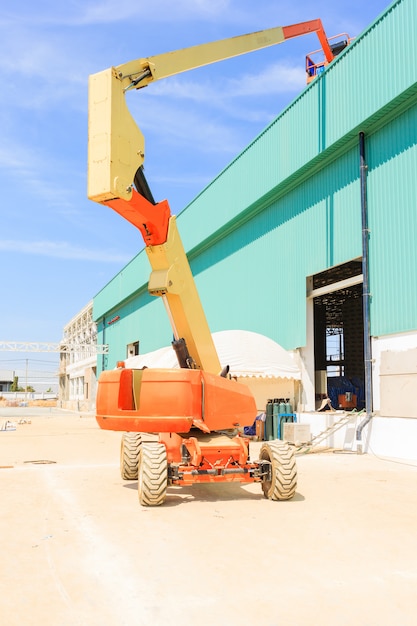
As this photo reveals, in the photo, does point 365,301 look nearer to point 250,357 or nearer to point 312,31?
point 250,357

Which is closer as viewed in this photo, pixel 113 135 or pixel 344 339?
pixel 113 135

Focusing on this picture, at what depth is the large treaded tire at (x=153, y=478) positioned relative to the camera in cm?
927

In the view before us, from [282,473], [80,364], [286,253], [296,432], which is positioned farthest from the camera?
[80,364]

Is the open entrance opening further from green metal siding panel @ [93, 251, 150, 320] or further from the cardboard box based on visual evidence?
green metal siding panel @ [93, 251, 150, 320]

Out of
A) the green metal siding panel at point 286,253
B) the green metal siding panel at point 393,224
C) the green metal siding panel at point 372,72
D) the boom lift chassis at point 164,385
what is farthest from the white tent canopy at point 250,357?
the boom lift chassis at point 164,385

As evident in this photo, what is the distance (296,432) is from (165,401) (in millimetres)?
12009

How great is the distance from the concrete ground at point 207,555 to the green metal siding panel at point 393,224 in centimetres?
714

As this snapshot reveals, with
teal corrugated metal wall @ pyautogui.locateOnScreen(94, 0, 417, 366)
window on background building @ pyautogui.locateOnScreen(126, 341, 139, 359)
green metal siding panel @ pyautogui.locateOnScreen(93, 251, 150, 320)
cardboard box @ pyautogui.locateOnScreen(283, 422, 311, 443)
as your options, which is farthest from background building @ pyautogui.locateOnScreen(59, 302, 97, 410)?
cardboard box @ pyautogui.locateOnScreen(283, 422, 311, 443)

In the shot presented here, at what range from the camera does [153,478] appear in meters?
9.27

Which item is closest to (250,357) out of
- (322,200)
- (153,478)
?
(322,200)

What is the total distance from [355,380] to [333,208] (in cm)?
1689

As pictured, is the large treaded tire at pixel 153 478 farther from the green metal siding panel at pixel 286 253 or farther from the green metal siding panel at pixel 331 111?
the green metal siding panel at pixel 331 111

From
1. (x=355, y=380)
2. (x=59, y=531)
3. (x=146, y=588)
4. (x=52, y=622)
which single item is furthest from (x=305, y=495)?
(x=355, y=380)

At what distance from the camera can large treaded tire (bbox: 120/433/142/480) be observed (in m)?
12.3
